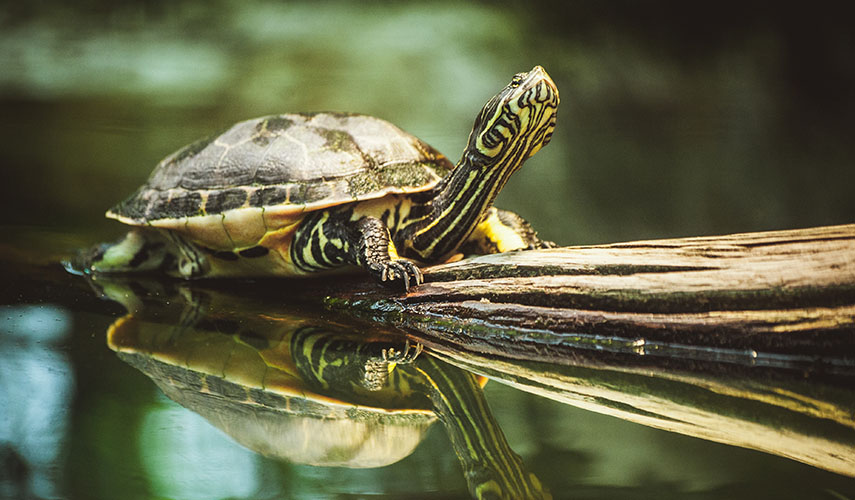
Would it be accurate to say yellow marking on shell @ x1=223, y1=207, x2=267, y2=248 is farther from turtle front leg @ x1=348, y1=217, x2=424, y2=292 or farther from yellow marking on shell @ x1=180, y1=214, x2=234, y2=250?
turtle front leg @ x1=348, y1=217, x2=424, y2=292

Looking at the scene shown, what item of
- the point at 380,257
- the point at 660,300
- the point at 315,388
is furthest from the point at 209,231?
the point at 660,300

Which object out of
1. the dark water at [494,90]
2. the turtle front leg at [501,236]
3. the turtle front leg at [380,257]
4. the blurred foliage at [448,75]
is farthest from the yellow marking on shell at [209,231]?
the blurred foliage at [448,75]

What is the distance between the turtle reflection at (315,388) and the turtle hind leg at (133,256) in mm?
730

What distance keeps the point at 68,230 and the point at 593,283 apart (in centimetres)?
331

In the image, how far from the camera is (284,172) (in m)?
2.42

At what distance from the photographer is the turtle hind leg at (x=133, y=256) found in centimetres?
295

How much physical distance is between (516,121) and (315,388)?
106 cm

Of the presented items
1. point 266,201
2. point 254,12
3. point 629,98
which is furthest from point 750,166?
point 266,201

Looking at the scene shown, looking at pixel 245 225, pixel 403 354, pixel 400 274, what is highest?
pixel 245 225

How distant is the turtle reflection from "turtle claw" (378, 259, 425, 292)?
214 mm

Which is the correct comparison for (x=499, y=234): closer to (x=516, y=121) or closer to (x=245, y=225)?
(x=516, y=121)

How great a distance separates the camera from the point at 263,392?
4.98ft

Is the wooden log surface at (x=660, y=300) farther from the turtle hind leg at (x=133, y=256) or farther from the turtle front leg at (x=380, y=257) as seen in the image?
the turtle hind leg at (x=133, y=256)

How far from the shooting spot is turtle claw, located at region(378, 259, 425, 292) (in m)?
2.16
